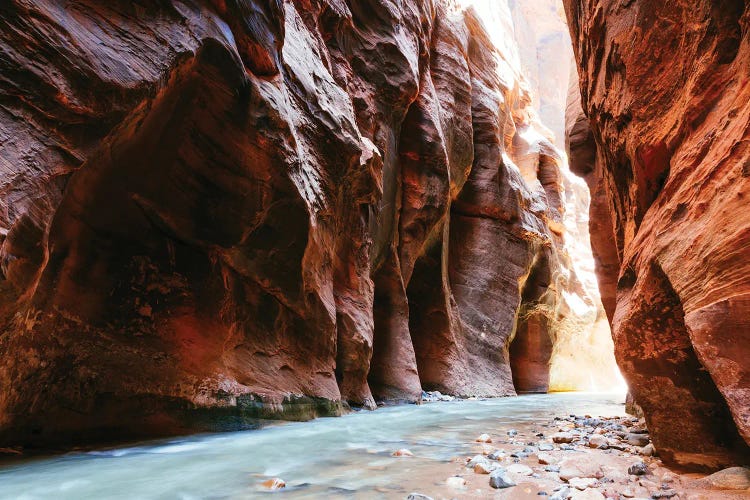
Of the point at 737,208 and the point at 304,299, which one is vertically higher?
the point at 304,299

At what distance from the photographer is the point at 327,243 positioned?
8133mm

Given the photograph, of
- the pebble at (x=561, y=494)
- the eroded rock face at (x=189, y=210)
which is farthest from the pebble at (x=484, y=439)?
Answer: the eroded rock face at (x=189, y=210)

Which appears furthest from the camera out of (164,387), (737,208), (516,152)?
(516,152)

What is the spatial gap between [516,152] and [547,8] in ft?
172

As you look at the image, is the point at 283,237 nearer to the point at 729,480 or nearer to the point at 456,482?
the point at 456,482

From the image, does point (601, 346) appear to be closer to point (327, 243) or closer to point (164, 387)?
point (327, 243)

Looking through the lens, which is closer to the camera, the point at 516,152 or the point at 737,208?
the point at 737,208

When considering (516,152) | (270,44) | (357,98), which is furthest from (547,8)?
(270,44)

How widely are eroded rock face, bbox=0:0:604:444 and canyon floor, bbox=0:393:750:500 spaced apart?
0.81 m

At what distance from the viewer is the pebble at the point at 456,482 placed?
294 centimetres

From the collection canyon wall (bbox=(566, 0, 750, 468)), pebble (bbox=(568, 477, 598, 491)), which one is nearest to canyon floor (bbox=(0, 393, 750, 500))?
pebble (bbox=(568, 477, 598, 491))

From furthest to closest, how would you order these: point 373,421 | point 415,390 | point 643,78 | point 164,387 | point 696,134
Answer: point 415,390
point 373,421
point 164,387
point 643,78
point 696,134

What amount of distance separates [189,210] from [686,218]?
5235mm

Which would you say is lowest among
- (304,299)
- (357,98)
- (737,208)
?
(737,208)
